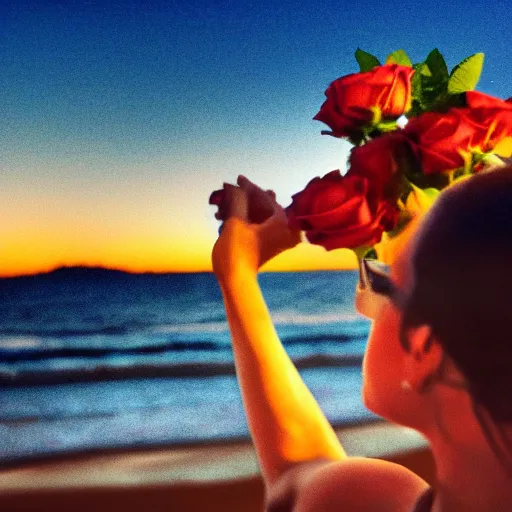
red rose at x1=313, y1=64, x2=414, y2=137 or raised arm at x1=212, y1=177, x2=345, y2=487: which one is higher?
red rose at x1=313, y1=64, x2=414, y2=137

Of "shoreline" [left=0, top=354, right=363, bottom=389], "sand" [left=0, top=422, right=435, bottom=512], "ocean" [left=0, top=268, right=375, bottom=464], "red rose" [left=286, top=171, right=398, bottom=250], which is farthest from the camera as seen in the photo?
"shoreline" [left=0, top=354, right=363, bottom=389]

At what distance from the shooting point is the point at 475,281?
323 mm

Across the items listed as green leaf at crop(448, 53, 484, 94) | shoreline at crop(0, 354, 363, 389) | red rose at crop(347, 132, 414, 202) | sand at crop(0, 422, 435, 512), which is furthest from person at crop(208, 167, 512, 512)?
shoreline at crop(0, 354, 363, 389)

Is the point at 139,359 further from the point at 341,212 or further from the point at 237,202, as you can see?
the point at 341,212

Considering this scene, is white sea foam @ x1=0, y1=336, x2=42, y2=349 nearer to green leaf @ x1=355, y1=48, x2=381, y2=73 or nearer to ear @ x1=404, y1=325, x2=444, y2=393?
green leaf @ x1=355, y1=48, x2=381, y2=73

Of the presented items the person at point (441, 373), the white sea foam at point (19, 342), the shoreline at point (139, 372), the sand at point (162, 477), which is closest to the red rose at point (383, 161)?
the person at point (441, 373)

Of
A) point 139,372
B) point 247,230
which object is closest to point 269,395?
point 247,230

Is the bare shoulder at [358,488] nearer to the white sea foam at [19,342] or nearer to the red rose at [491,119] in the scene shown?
the red rose at [491,119]

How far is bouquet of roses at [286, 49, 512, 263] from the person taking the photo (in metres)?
0.49

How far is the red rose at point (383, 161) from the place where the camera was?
1.62ft

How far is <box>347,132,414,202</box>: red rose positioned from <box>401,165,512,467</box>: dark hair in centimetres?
15

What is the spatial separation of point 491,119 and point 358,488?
31 centimetres

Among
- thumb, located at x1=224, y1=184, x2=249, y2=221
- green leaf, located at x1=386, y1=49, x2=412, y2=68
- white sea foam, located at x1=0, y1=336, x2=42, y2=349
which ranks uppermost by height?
green leaf, located at x1=386, y1=49, x2=412, y2=68

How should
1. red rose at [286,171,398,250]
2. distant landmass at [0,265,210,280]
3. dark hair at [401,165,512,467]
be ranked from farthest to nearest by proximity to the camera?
1. distant landmass at [0,265,210,280]
2. red rose at [286,171,398,250]
3. dark hair at [401,165,512,467]
